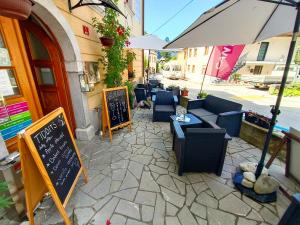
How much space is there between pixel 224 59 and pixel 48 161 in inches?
204

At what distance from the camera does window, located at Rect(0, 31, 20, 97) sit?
1.87 meters

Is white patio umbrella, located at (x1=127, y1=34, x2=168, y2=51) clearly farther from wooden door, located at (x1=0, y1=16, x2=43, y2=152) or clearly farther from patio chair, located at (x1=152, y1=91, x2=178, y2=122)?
wooden door, located at (x1=0, y1=16, x2=43, y2=152)

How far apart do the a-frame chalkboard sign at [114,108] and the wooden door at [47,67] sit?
79 centimetres

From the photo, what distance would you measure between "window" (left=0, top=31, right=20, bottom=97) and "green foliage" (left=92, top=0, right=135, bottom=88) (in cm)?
213

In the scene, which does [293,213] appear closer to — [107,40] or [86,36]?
[107,40]

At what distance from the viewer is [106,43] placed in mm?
3508

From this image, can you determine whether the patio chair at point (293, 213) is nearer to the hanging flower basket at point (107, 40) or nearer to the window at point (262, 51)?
the hanging flower basket at point (107, 40)

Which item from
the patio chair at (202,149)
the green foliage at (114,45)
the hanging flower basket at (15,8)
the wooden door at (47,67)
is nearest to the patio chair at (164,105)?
the green foliage at (114,45)

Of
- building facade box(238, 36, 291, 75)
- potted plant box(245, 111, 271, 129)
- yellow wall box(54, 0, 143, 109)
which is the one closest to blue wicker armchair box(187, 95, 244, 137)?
potted plant box(245, 111, 271, 129)

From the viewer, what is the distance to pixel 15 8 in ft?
3.80

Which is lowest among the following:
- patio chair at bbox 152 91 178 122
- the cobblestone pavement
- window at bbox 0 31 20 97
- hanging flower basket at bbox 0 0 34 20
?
the cobblestone pavement

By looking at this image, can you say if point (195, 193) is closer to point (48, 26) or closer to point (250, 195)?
point (250, 195)

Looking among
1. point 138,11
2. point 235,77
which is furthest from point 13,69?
point 235,77

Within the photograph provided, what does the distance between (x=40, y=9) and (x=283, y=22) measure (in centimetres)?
353
